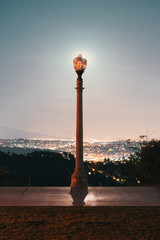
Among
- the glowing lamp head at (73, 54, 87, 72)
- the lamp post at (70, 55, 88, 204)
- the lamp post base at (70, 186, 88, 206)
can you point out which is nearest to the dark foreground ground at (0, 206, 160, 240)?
the lamp post base at (70, 186, 88, 206)

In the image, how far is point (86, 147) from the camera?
75.3m

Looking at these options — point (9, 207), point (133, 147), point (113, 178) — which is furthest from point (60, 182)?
point (9, 207)

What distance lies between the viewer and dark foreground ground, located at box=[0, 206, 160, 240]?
17.3ft

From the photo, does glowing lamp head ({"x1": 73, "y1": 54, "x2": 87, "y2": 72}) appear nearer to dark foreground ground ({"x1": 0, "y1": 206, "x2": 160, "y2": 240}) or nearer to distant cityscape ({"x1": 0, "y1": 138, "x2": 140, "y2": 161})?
dark foreground ground ({"x1": 0, "y1": 206, "x2": 160, "y2": 240})

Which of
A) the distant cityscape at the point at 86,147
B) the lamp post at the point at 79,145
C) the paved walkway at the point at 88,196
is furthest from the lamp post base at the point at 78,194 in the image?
the distant cityscape at the point at 86,147

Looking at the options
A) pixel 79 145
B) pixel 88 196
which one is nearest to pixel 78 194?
pixel 88 196

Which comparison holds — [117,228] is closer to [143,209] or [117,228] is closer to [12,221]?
[143,209]

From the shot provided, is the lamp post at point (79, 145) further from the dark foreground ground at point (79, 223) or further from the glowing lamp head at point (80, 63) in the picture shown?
the dark foreground ground at point (79, 223)

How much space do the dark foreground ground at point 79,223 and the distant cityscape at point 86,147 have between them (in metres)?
19.1

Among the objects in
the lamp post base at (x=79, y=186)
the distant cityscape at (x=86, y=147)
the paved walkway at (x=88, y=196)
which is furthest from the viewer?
the distant cityscape at (x=86, y=147)

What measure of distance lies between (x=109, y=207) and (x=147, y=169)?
7714mm

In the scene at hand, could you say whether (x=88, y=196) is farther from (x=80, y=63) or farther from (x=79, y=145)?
(x=80, y=63)

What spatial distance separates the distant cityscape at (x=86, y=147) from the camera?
42.0 metres

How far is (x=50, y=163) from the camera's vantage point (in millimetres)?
48094
